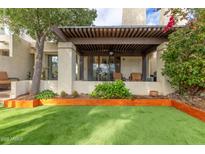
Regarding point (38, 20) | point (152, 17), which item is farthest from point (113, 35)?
point (152, 17)

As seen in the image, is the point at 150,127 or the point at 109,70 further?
the point at 109,70

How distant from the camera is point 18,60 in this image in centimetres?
1277

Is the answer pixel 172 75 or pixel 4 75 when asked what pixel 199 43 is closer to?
pixel 172 75

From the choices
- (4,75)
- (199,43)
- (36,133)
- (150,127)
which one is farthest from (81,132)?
(4,75)

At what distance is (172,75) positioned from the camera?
24.6 ft

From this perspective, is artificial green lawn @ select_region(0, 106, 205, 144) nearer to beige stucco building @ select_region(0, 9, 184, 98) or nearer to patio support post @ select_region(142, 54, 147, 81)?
beige stucco building @ select_region(0, 9, 184, 98)

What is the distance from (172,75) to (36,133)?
603 centimetres

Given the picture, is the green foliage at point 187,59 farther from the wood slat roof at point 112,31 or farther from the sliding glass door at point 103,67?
the sliding glass door at point 103,67

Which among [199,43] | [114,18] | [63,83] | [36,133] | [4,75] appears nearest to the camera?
[36,133]

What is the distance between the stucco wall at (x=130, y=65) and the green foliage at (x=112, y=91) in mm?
7155

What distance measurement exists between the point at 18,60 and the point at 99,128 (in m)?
10.8

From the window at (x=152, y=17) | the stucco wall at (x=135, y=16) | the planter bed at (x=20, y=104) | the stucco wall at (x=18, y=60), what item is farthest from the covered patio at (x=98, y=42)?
the window at (x=152, y=17)

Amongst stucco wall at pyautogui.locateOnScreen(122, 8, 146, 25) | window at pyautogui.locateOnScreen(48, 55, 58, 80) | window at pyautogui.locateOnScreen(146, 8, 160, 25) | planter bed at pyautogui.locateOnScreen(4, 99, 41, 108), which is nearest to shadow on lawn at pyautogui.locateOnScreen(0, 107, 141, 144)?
planter bed at pyautogui.locateOnScreen(4, 99, 41, 108)

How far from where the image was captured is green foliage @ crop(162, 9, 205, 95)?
6.43 m
